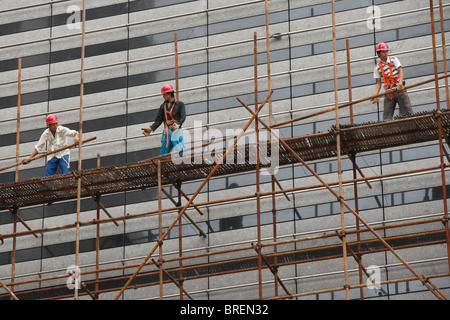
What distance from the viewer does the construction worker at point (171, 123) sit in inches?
1198

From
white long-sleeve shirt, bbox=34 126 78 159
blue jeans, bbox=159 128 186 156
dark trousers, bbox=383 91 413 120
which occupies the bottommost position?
blue jeans, bbox=159 128 186 156

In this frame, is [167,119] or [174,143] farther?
[167,119]

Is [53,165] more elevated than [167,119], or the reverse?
[167,119]

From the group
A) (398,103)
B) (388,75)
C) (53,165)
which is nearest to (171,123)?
(53,165)

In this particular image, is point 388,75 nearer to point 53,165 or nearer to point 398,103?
point 398,103

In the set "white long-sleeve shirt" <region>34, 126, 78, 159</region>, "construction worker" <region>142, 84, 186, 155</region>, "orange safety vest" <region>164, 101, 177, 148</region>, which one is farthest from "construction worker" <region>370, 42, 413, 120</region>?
"white long-sleeve shirt" <region>34, 126, 78, 159</region>

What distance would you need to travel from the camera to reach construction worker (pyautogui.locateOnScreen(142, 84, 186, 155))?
3042 cm

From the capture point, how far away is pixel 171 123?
3067 cm

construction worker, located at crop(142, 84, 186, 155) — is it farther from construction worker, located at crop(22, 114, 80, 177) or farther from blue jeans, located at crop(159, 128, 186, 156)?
construction worker, located at crop(22, 114, 80, 177)

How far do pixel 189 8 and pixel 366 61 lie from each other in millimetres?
5688

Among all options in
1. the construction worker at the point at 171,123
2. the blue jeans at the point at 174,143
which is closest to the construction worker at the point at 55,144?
the construction worker at the point at 171,123

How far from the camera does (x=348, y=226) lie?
3131cm

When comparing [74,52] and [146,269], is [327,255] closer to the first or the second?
[146,269]
